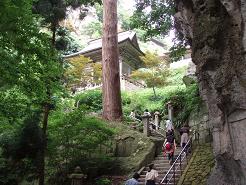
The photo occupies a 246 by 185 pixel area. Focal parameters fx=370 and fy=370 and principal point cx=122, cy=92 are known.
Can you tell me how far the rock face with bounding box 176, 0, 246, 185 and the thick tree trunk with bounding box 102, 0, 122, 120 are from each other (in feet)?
28.4

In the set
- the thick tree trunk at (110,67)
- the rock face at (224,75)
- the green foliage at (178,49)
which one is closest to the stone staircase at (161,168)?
the rock face at (224,75)

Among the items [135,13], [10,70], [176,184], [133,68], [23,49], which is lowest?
[176,184]

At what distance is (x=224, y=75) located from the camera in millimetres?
9297

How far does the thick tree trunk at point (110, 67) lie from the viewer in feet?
60.2

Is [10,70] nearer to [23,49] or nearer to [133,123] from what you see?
[23,49]

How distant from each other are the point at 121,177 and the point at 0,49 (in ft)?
22.6

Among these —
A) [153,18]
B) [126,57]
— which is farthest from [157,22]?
[126,57]

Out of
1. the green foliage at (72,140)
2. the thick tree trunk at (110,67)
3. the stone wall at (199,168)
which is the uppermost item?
the thick tree trunk at (110,67)

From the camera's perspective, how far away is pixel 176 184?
11.9 meters

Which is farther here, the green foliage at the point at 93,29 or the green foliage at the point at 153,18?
the green foliage at the point at 93,29

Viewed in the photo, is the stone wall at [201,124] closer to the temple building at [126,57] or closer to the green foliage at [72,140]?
the green foliage at [72,140]

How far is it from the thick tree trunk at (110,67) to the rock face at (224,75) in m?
8.65

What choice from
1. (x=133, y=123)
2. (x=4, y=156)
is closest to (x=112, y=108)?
(x=133, y=123)

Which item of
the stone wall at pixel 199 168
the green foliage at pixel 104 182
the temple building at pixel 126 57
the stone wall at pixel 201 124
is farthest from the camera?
the temple building at pixel 126 57
